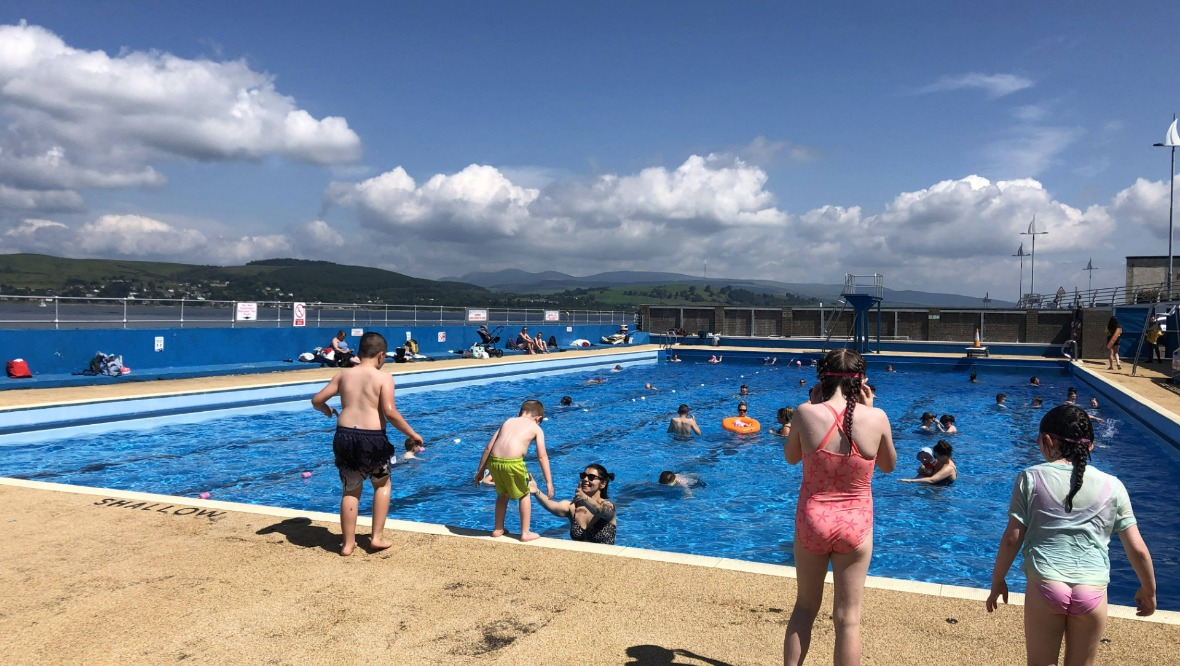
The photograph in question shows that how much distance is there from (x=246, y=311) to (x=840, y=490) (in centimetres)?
2143

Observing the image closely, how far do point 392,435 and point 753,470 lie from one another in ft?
23.4

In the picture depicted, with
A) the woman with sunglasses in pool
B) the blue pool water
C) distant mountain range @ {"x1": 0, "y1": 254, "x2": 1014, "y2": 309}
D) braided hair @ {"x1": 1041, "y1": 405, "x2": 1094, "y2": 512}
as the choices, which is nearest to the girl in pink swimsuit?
braided hair @ {"x1": 1041, "y1": 405, "x2": 1094, "y2": 512}

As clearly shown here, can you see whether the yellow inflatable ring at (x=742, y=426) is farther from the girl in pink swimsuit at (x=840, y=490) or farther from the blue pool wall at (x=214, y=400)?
the girl in pink swimsuit at (x=840, y=490)

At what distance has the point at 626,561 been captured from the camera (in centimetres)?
529

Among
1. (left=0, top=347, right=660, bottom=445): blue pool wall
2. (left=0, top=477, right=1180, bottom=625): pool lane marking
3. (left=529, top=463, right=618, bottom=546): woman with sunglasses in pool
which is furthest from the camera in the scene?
(left=0, top=347, right=660, bottom=445): blue pool wall

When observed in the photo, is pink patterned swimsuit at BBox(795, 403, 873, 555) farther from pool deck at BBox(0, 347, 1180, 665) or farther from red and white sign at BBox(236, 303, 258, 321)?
red and white sign at BBox(236, 303, 258, 321)

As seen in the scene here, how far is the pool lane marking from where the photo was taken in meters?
4.62

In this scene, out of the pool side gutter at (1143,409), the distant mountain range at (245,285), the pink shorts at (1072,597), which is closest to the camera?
the pink shorts at (1072,597)

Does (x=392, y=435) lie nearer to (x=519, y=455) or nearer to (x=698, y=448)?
(x=698, y=448)

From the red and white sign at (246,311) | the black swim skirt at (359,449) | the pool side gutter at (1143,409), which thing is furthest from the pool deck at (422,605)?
the red and white sign at (246,311)

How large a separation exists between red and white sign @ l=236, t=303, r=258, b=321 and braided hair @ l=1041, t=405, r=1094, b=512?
2159 cm

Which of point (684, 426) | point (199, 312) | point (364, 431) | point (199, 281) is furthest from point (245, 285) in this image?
point (364, 431)

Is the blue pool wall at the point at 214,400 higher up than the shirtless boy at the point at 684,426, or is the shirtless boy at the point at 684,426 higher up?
the blue pool wall at the point at 214,400

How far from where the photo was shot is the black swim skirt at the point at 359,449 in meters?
5.44
